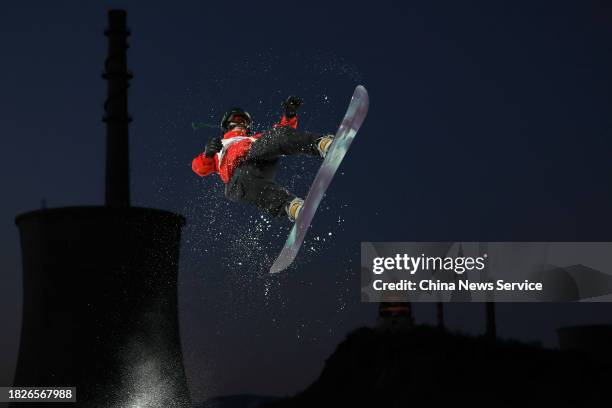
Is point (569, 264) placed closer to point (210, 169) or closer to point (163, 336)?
point (163, 336)

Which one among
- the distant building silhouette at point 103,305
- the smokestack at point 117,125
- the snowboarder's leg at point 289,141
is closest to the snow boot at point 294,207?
the snowboarder's leg at point 289,141

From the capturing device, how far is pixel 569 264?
31688 mm

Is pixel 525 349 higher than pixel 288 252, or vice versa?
pixel 288 252

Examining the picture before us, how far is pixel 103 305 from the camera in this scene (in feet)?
120

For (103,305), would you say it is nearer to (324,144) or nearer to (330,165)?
(330,165)

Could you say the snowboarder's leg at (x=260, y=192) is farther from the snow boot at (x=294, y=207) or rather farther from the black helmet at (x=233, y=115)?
the black helmet at (x=233, y=115)

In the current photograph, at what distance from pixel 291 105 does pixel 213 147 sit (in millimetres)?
1667

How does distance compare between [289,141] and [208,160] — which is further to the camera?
[208,160]

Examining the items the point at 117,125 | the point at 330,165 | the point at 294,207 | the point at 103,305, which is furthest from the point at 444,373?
the point at 117,125

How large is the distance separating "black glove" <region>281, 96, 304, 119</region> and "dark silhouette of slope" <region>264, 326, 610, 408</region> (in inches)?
235

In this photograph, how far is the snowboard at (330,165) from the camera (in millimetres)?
12094

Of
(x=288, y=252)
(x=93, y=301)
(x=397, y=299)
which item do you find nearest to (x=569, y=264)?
(x=397, y=299)

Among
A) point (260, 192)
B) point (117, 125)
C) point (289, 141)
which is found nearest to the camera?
point (289, 141)

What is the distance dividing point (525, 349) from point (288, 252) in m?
4.88
